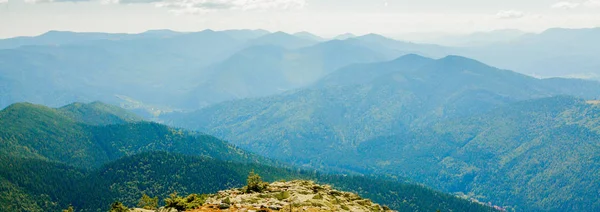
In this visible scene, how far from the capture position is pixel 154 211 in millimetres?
96812

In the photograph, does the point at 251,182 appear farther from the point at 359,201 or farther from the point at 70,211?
the point at 70,211

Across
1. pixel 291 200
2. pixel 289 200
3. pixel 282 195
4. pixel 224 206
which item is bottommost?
pixel 282 195

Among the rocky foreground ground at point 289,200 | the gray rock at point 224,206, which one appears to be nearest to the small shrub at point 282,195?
the rocky foreground ground at point 289,200

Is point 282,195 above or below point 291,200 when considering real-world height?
below

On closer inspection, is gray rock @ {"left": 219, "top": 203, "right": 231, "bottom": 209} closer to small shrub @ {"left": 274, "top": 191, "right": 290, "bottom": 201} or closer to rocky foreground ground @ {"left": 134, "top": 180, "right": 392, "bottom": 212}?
rocky foreground ground @ {"left": 134, "top": 180, "right": 392, "bottom": 212}

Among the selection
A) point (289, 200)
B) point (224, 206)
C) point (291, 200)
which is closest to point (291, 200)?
point (291, 200)

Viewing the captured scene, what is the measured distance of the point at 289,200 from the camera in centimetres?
9550

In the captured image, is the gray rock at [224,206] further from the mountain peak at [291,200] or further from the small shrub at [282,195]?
the small shrub at [282,195]

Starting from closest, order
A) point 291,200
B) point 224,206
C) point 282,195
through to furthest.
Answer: point 224,206 < point 291,200 < point 282,195

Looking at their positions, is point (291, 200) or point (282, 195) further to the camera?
point (282, 195)

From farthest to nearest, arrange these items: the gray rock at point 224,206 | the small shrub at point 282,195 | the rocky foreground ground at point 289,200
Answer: the small shrub at point 282,195 < the rocky foreground ground at point 289,200 < the gray rock at point 224,206

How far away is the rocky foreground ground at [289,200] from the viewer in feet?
289

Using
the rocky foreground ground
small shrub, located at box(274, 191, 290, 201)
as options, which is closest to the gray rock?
the rocky foreground ground

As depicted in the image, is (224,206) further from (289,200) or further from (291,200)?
(291,200)
